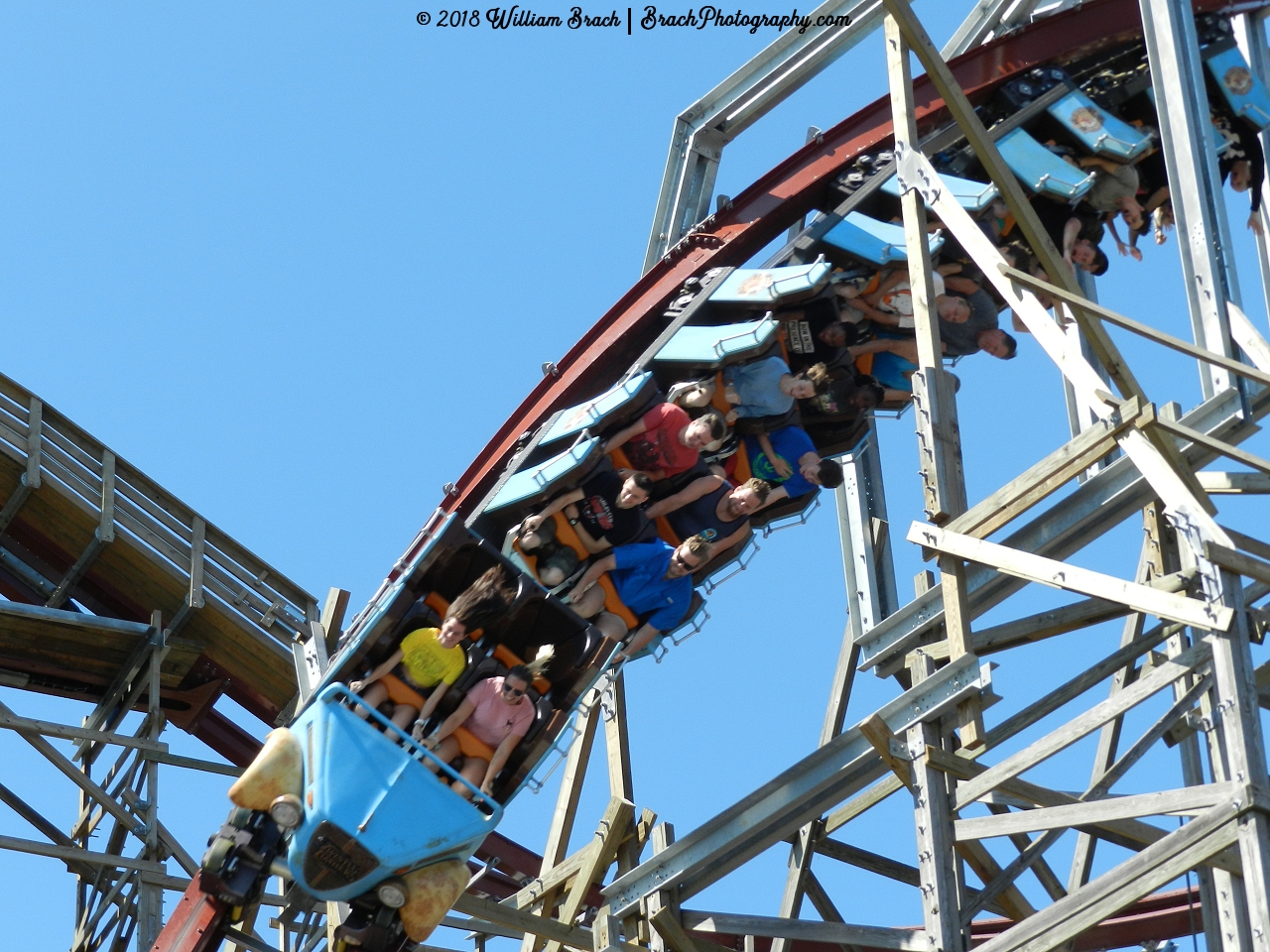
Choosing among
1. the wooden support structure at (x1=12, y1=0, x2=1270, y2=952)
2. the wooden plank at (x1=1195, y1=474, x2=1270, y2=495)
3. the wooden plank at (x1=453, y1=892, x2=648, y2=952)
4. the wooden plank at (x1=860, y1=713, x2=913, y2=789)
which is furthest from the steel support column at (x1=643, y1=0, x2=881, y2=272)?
the wooden plank at (x1=860, y1=713, x2=913, y2=789)

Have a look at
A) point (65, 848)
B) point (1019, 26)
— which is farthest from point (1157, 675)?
point (65, 848)

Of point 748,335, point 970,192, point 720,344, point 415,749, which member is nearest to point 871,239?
point 970,192

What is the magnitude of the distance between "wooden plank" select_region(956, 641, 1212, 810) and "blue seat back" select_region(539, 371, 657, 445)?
309cm

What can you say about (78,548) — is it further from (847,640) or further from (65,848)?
(847,640)

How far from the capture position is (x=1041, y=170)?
12336 mm

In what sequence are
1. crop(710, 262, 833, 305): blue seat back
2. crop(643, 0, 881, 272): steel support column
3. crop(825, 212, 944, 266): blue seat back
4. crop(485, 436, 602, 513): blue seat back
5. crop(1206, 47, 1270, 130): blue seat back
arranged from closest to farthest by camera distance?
crop(485, 436, 602, 513): blue seat back < crop(710, 262, 833, 305): blue seat back < crop(825, 212, 944, 266): blue seat back < crop(1206, 47, 1270, 130): blue seat back < crop(643, 0, 881, 272): steel support column

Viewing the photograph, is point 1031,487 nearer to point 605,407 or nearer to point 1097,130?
point 605,407

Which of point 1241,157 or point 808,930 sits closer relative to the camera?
point 808,930

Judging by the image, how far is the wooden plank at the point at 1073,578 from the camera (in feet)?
27.7

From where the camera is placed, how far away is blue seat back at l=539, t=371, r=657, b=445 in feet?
37.6

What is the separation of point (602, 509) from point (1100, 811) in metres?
3.67

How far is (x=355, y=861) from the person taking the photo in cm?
1034

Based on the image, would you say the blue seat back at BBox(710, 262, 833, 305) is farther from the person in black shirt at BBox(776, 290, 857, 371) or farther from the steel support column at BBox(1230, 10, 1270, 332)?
the steel support column at BBox(1230, 10, 1270, 332)

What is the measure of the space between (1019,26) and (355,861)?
19.7ft
